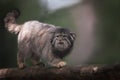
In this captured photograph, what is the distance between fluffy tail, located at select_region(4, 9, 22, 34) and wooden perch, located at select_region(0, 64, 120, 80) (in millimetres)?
348

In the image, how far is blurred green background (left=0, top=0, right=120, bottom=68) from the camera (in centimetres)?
235

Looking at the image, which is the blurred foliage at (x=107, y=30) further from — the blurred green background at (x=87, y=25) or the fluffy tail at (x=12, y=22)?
the fluffy tail at (x=12, y=22)

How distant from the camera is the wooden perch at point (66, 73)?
1.78m

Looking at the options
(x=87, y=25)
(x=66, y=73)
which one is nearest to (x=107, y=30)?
(x=87, y=25)

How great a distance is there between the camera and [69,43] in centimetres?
213

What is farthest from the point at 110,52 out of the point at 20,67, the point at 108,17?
the point at 20,67

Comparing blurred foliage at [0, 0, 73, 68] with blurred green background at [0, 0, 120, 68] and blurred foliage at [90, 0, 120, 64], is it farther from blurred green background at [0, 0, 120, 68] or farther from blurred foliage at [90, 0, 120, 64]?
blurred foliage at [90, 0, 120, 64]

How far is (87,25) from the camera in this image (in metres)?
2.43

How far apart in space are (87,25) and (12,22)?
533 millimetres

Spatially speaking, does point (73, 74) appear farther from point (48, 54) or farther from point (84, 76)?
point (48, 54)

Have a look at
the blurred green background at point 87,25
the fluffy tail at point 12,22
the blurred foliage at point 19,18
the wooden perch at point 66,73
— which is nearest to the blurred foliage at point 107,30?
the blurred green background at point 87,25

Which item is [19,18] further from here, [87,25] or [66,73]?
[66,73]

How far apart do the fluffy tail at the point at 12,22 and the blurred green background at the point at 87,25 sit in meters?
0.04

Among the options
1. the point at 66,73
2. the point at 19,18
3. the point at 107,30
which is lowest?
the point at 66,73
